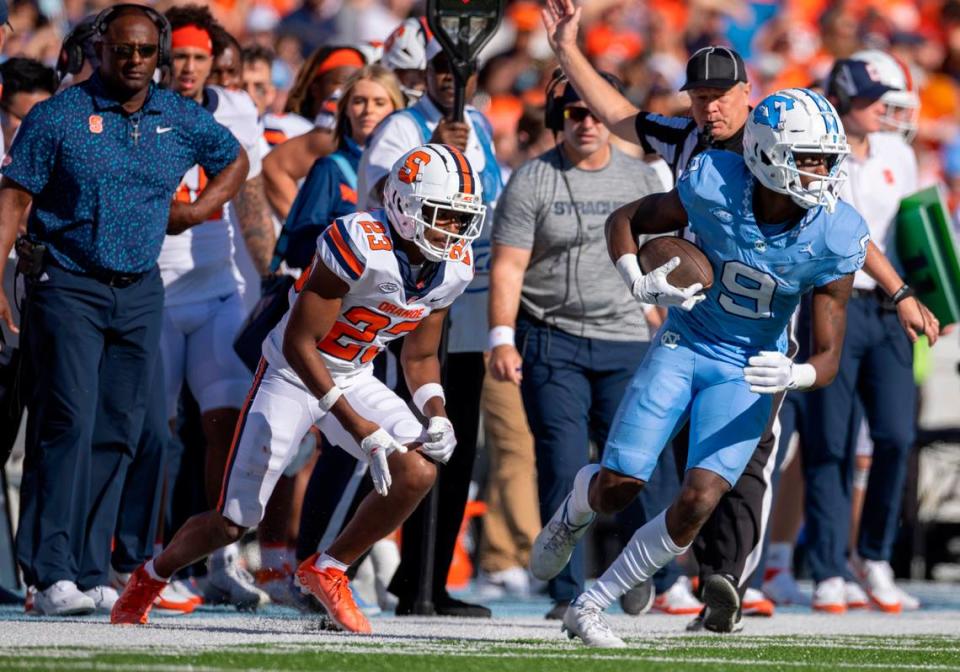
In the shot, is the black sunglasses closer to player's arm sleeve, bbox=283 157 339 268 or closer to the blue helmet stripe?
player's arm sleeve, bbox=283 157 339 268

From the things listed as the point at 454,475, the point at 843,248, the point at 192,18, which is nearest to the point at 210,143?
the point at 192,18

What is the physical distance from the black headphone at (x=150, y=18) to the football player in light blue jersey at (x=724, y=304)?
1.93m

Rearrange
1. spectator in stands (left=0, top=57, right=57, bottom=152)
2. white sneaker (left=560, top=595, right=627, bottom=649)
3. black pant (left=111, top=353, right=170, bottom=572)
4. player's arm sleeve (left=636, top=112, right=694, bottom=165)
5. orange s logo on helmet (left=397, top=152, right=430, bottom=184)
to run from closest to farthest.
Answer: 1. white sneaker (left=560, top=595, right=627, bottom=649)
2. orange s logo on helmet (left=397, top=152, right=430, bottom=184)
3. player's arm sleeve (left=636, top=112, right=694, bottom=165)
4. black pant (left=111, top=353, right=170, bottom=572)
5. spectator in stands (left=0, top=57, right=57, bottom=152)

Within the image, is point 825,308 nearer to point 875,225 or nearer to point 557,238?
point 557,238

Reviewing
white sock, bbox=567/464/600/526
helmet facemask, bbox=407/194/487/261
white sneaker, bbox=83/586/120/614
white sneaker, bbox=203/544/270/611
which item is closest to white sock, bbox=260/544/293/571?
white sneaker, bbox=203/544/270/611

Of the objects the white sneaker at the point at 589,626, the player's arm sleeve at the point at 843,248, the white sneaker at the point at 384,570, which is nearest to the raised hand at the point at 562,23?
the player's arm sleeve at the point at 843,248

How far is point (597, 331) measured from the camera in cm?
734

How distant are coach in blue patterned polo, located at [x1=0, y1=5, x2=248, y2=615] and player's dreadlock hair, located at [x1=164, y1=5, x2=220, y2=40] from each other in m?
0.90

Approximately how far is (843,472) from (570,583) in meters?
1.66

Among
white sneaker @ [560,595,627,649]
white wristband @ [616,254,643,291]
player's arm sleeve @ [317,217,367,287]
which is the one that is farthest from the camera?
player's arm sleeve @ [317,217,367,287]

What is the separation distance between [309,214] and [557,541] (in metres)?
1.86

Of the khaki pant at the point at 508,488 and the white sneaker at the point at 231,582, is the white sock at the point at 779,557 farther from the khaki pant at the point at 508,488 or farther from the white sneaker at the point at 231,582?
the white sneaker at the point at 231,582

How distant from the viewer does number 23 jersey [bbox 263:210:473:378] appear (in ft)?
19.1

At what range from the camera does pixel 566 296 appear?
7348 millimetres
